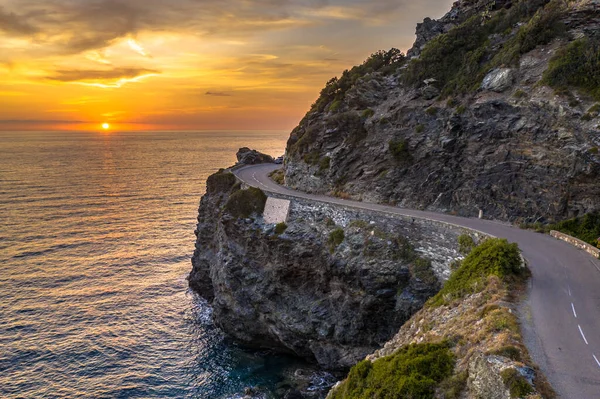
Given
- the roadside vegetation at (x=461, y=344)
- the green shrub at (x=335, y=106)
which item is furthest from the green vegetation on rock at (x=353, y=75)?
the roadside vegetation at (x=461, y=344)

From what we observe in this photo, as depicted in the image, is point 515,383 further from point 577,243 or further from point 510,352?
point 577,243

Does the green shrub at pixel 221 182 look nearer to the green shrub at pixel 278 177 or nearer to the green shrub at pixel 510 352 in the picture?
the green shrub at pixel 278 177

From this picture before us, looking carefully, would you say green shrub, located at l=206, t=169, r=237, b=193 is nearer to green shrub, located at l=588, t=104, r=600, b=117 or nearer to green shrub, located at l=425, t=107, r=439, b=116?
green shrub, located at l=425, t=107, r=439, b=116

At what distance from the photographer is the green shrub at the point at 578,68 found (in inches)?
1399

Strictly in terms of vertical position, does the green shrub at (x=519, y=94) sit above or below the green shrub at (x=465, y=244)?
above

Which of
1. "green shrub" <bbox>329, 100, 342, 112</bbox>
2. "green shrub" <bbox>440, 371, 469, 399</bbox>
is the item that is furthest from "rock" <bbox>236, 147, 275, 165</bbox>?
"green shrub" <bbox>440, 371, 469, 399</bbox>

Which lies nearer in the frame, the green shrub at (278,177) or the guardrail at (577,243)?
the guardrail at (577,243)

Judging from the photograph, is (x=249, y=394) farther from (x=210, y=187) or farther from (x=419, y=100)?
(x=419, y=100)

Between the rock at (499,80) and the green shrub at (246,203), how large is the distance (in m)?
26.7

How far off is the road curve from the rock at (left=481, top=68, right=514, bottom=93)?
52.7 feet

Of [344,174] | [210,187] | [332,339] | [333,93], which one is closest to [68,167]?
[210,187]

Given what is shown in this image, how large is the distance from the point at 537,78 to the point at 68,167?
147 meters

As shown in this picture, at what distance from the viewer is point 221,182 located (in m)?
59.0

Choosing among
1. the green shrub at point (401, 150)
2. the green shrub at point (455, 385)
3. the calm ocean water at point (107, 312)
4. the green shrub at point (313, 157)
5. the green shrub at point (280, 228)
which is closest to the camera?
the green shrub at point (455, 385)
